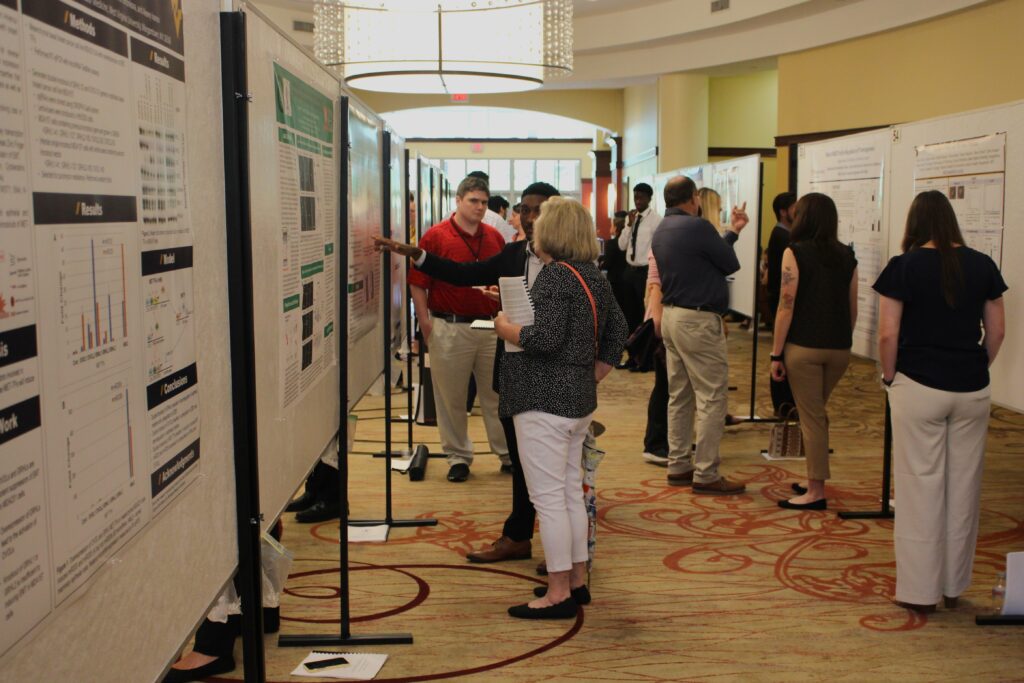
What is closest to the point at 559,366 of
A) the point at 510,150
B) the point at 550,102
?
the point at 550,102

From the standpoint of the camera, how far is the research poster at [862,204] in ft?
16.8

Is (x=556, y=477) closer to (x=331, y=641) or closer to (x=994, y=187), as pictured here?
(x=331, y=641)

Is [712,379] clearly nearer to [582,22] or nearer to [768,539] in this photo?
[768,539]

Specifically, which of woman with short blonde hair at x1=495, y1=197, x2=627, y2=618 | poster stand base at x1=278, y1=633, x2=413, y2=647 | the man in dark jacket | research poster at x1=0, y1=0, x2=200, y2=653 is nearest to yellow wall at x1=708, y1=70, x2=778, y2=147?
the man in dark jacket

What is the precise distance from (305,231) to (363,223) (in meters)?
1.24

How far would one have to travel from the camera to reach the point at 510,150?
1094 inches

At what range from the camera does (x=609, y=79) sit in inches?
598

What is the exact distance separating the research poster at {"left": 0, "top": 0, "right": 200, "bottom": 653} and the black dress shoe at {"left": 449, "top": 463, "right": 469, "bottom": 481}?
4.37 metres

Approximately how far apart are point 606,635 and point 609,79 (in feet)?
41.1

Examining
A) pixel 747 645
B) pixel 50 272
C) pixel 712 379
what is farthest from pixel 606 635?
pixel 50 272

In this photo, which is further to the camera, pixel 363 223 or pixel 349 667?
pixel 363 223

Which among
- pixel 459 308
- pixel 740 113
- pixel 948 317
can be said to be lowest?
pixel 459 308

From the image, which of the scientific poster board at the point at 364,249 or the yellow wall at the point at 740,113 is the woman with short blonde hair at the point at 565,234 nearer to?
the scientific poster board at the point at 364,249

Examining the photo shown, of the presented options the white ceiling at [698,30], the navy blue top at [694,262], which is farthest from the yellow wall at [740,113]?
the navy blue top at [694,262]
